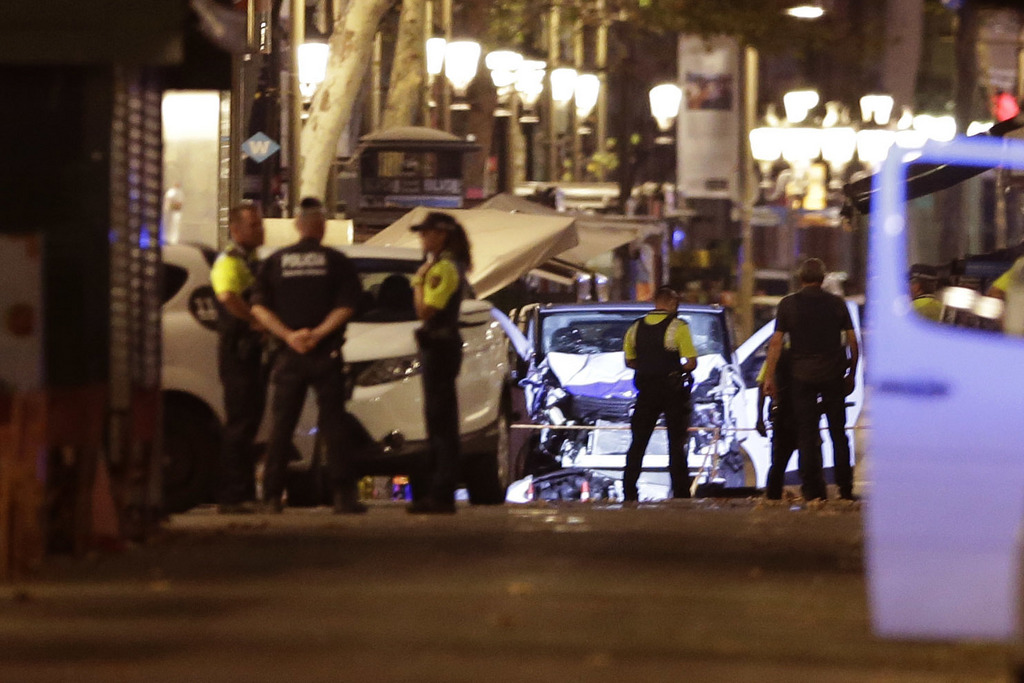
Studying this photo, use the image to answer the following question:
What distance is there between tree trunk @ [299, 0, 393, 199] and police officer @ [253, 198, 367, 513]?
11561mm

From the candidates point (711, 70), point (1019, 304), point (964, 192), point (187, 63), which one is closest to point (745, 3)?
point (711, 70)

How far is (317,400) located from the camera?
1232 centimetres

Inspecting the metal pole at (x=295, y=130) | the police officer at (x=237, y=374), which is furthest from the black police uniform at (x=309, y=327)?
the metal pole at (x=295, y=130)

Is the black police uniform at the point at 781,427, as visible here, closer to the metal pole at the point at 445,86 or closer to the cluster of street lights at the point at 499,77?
the cluster of street lights at the point at 499,77

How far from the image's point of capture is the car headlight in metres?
13.5

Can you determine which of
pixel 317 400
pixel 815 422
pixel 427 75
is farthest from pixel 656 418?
pixel 427 75

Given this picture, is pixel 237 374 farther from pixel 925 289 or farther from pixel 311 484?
pixel 925 289

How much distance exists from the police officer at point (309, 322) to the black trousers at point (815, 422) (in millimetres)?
4492

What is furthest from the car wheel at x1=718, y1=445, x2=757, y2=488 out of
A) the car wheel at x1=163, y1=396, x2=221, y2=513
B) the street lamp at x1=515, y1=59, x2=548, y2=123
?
the street lamp at x1=515, y1=59, x2=548, y2=123

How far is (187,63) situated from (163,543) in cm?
271

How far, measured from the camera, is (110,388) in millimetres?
10562

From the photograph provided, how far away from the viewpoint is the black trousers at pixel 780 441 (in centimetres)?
1630

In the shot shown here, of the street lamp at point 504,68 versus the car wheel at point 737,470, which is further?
the street lamp at point 504,68

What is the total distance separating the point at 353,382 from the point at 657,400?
3610mm
